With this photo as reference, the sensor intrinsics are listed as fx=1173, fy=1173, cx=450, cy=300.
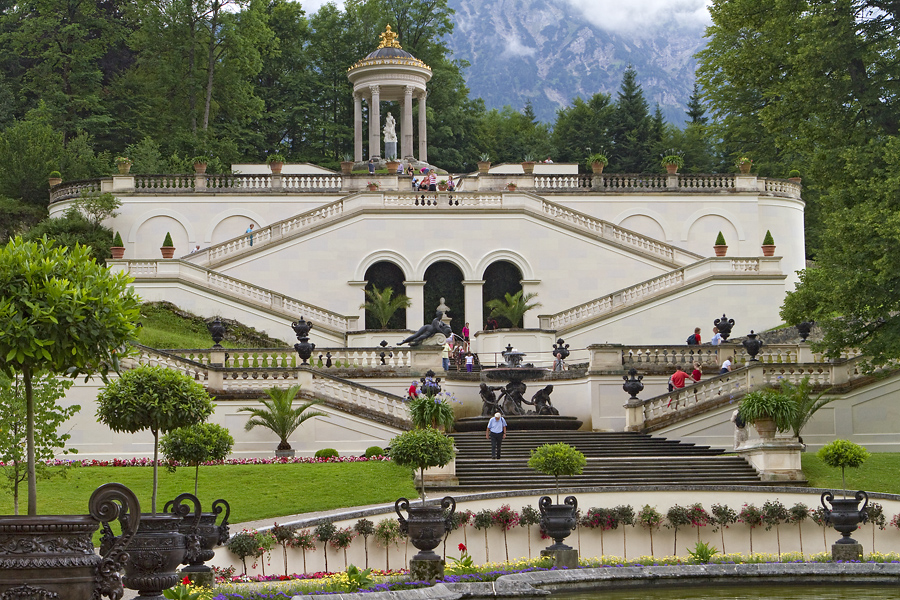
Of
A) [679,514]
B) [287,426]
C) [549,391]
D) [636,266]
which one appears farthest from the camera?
[636,266]

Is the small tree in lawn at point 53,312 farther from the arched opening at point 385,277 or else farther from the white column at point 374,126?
the white column at point 374,126

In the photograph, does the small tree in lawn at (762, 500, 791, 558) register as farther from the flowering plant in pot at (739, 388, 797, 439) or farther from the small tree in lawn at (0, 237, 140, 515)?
the small tree in lawn at (0, 237, 140, 515)

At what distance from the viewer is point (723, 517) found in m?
21.0

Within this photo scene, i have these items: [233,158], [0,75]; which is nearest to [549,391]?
[233,158]

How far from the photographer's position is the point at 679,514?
20.9 metres

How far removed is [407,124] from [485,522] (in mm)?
37699

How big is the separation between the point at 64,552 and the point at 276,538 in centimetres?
952

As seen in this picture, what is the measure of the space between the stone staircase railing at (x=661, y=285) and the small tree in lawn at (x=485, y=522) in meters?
20.1

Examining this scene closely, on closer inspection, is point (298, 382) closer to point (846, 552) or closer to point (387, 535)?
point (387, 535)

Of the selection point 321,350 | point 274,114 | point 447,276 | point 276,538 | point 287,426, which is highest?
point 274,114

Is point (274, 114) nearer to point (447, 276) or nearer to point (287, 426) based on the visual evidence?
point (447, 276)

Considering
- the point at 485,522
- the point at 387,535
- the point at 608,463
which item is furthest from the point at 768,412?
the point at 387,535

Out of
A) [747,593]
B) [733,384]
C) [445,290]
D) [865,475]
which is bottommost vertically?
[747,593]

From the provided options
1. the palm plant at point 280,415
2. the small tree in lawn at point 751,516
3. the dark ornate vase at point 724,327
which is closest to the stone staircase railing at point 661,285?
the dark ornate vase at point 724,327
